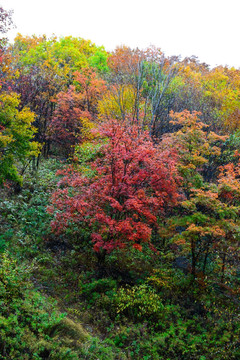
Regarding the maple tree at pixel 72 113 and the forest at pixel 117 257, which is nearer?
the forest at pixel 117 257

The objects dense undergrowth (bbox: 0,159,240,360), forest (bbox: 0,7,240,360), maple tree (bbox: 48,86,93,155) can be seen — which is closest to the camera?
dense undergrowth (bbox: 0,159,240,360)

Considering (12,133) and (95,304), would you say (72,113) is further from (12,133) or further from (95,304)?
(95,304)

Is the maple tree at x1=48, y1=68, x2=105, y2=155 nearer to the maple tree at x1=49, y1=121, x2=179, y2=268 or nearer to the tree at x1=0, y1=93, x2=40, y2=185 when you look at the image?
the tree at x1=0, y1=93, x2=40, y2=185

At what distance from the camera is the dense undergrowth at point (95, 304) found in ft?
18.3

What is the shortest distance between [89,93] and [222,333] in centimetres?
1812

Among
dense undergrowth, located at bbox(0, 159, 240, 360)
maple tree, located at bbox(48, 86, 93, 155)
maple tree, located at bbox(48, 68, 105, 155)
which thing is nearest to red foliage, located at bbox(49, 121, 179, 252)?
dense undergrowth, located at bbox(0, 159, 240, 360)

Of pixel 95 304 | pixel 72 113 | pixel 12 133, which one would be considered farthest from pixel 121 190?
pixel 72 113

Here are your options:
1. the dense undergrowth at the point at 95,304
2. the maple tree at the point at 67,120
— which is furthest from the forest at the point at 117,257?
the maple tree at the point at 67,120

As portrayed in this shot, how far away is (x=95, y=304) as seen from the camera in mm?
8234

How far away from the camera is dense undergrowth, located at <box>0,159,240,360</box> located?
559 centimetres

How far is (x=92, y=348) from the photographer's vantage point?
19.3 feet

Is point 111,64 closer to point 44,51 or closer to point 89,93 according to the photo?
point 44,51

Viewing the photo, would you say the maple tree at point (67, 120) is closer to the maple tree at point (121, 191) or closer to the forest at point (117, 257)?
the forest at point (117, 257)

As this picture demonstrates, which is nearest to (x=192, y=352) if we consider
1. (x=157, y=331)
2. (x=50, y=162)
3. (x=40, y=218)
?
(x=157, y=331)
